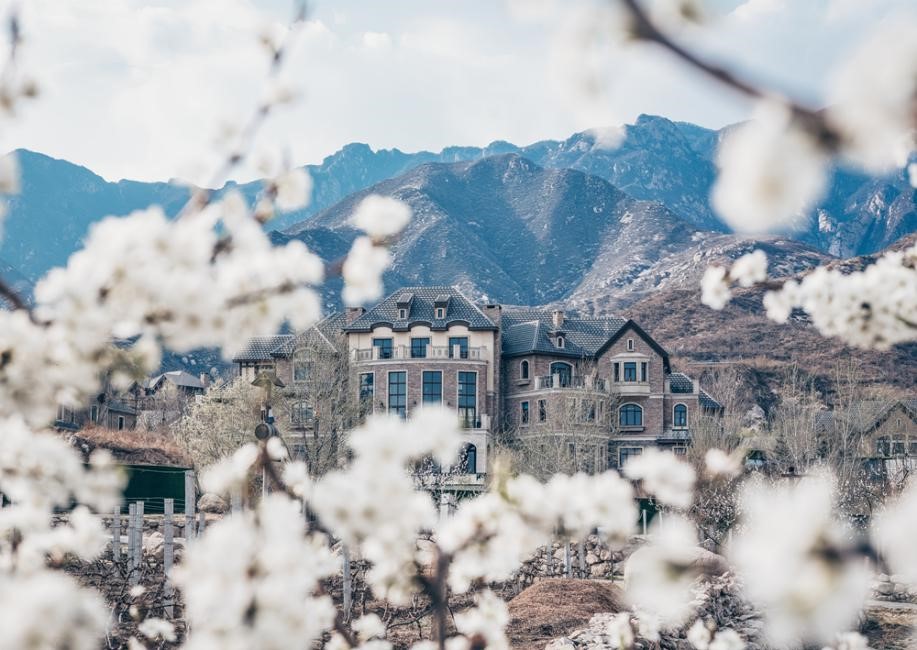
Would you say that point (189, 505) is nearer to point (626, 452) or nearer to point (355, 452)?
point (355, 452)

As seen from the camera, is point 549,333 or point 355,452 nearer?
point 355,452

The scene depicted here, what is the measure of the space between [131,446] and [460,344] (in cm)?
1886

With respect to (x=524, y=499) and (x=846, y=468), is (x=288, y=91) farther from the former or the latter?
(x=846, y=468)

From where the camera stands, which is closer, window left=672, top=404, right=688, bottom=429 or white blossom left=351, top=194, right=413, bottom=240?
white blossom left=351, top=194, right=413, bottom=240

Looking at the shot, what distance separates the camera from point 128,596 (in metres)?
14.9

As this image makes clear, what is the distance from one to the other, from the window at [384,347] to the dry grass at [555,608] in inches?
1171

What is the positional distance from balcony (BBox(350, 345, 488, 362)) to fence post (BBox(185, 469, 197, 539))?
99.7 feet

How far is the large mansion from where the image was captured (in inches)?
1853

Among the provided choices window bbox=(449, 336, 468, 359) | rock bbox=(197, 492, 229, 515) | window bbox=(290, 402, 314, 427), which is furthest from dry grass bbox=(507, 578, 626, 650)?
window bbox=(449, 336, 468, 359)

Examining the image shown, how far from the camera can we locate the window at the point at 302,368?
1666 inches

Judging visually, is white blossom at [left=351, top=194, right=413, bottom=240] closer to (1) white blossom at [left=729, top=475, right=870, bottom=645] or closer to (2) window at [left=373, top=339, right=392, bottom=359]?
(1) white blossom at [left=729, top=475, right=870, bottom=645]

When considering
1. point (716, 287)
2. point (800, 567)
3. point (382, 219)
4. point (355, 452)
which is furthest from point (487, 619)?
point (800, 567)

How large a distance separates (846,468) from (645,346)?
55.7 ft

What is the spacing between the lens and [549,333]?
50.2m
